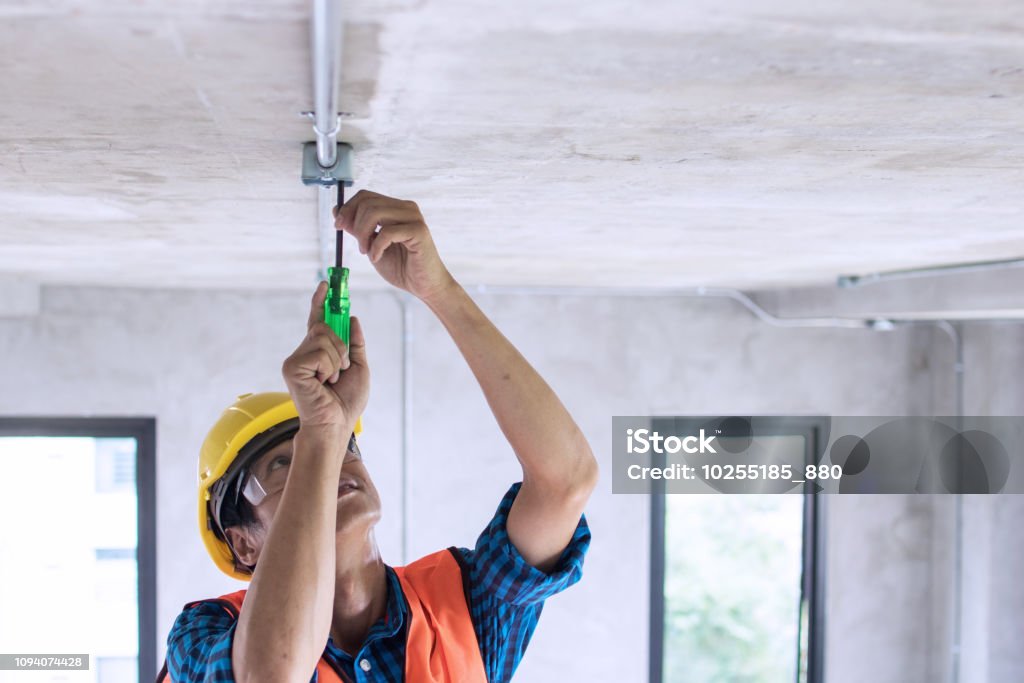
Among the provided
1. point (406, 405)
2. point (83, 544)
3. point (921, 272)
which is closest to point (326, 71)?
point (921, 272)

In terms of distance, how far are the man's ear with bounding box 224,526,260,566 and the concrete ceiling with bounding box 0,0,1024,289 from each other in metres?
0.58

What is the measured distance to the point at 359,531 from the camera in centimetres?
148

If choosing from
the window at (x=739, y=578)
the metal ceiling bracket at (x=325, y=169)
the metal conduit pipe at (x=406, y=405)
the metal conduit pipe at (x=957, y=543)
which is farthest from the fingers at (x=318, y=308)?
the metal conduit pipe at (x=957, y=543)

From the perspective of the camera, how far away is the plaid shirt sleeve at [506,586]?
1452 mm

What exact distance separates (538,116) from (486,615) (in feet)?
3.13

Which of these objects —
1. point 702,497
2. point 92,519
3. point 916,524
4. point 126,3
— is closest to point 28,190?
point 126,3

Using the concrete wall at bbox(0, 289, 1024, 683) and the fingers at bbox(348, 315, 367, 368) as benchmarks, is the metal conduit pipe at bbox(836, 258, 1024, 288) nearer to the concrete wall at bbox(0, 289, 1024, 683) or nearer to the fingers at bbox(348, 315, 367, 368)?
the concrete wall at bbox(0, 289, 1024, 683)

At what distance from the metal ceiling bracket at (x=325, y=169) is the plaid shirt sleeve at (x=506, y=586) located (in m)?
0.63

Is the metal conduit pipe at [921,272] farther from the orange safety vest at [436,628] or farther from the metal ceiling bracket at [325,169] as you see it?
the metal ceiling bracket at [325,169]

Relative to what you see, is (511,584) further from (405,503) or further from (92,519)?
(92,519)

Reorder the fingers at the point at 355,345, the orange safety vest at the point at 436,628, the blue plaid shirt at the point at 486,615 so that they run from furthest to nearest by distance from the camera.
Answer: the orange safety vest at the point at 436,628 < the blue plaid shirt at the point at 486,615 < the fingers at the point at 355,345

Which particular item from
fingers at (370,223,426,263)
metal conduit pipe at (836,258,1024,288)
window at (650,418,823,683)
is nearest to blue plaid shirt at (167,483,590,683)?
fingers at (370,223,426,263)

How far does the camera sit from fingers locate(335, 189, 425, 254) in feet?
3.49

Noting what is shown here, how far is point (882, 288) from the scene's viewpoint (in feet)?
10.3
